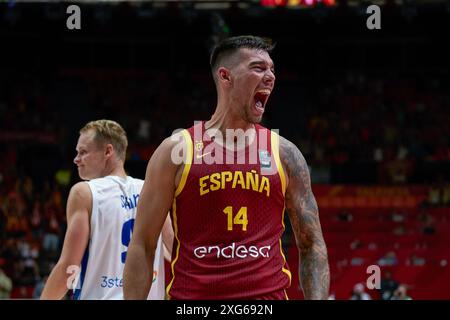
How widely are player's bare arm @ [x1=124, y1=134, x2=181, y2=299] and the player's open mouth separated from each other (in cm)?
40

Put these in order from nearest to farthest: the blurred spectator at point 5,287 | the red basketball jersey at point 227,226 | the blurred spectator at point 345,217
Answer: the red basketball jersey at point 227,226 < the blurred spectator at point 5,287 < the blurred spectator at point 345,217

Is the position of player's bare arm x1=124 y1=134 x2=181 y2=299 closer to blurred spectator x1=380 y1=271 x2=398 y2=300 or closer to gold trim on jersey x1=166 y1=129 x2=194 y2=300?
gold trim on jersey x1=166 y1=129 x2=194 y2=300

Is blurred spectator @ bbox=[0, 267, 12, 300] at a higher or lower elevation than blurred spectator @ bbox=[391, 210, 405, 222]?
→ lower

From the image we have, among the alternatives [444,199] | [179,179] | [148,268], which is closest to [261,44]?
[179,179]

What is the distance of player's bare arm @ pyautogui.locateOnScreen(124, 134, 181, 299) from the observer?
3.36 metres

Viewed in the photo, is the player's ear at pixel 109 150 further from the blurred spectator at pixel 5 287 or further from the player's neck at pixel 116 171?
the blurred spectator at pixel 5 287

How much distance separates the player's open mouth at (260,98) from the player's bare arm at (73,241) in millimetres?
1663

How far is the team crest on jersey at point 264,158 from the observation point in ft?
11.2

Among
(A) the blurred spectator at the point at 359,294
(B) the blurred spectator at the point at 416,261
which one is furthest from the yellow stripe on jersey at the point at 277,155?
(B) the blurred spectator at the point at 416,261

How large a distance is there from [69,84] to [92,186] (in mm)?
19408

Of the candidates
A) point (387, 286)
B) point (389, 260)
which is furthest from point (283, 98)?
point (387, 286)

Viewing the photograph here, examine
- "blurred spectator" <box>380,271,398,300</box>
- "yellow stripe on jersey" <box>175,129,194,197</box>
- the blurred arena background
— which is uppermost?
the blurred arena background

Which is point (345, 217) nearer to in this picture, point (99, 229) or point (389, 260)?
point (389, 260)

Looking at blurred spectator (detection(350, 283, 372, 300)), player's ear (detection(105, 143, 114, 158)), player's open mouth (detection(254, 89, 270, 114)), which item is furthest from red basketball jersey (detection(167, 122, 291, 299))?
blurred spectator (detection(350, 283, 372, 300))
